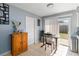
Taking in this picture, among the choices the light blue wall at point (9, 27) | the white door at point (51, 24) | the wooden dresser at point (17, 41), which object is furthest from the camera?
the wooden dresser at point (17, 41)

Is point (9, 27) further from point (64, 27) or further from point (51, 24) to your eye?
point (64, 27)

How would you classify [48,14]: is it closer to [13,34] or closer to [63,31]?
[63,31]

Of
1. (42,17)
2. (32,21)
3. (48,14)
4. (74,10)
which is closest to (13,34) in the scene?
(32,21)

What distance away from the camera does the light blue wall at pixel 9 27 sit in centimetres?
173

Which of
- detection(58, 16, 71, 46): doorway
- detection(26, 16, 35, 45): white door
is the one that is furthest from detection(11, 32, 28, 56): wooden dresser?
detection(58, 16, 71, 46): doorway

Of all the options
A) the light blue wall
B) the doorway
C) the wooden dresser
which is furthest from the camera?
the wooden dresser

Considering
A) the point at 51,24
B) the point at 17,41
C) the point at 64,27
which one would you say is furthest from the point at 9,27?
the point at 64,27

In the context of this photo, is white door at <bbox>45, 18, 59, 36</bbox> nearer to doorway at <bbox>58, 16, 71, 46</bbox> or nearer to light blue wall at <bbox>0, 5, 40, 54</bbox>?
doorway at <bbox>58, 16, 71, 46</bbox>

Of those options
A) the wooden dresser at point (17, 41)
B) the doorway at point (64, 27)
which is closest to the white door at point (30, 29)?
the wooden dresser at point (17, 41)

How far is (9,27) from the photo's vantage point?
201 cm

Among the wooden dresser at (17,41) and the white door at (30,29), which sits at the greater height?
the white door at (30,29)

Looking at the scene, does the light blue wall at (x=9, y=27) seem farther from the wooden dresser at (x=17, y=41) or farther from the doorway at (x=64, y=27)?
the doorway at (x=64, y=27)

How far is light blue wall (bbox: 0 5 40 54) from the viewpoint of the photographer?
68.2 inches

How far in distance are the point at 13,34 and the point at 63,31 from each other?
4.29 ft
